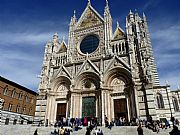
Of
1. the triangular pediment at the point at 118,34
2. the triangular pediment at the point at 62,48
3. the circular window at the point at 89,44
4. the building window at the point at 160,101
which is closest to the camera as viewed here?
the triangular pediment at the point at 118,34

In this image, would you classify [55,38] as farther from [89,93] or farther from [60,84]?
[89,93]

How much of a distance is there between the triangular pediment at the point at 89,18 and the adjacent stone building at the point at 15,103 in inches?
641

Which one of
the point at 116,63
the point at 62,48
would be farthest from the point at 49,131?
the point at 62,48

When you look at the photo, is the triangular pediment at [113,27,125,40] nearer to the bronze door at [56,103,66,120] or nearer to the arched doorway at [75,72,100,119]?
the arched doorway at [75,72,100,119]

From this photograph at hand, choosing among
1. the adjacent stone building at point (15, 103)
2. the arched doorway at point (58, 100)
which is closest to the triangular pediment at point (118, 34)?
the arched doorway at point (58, 100)

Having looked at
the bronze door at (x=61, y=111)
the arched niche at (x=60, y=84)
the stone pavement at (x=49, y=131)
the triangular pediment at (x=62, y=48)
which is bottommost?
the stone pavement at (x=49, y=131)

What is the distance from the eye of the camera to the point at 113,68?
2153 centimetres

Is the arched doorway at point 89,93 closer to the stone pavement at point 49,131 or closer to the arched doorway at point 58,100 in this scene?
the arched doorway at point 58,100

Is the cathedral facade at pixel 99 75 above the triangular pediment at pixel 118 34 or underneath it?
underneath

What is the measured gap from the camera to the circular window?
25438 millimetres

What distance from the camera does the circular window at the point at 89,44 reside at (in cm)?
2544

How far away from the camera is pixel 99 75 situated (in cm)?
2166

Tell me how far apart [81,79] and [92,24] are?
9907 millimetres

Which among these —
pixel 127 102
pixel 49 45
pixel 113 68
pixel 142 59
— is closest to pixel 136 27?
pixel 142 59
